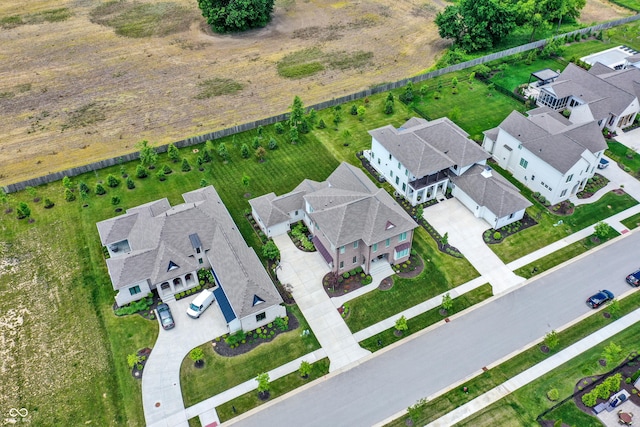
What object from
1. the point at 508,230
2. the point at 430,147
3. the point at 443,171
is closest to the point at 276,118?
the point at 430,147

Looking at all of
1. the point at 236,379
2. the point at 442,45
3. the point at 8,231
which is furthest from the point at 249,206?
the point at 442,45

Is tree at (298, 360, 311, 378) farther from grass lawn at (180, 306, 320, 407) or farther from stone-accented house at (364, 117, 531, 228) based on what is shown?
stone-accented house at (364, 117, 531, 228)

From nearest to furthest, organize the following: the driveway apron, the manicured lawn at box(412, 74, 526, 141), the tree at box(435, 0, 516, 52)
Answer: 1. the driveway apron
2. the manicured lawn at box(412, 74, 526, 141)
3. the tree at box(435, 0, 516, 52)

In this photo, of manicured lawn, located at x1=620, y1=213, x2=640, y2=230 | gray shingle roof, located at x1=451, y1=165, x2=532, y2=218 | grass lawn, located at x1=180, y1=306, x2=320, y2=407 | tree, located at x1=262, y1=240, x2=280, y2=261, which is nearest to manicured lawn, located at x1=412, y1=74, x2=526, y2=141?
gray shingle roof, located at x1=451, y1=165, x2=532, y2=218

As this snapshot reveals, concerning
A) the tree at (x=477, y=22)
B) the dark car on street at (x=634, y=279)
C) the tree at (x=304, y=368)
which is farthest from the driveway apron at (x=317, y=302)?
the tree at (x=477, y=22)

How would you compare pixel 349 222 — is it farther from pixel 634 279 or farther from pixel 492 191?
pixel 634 279

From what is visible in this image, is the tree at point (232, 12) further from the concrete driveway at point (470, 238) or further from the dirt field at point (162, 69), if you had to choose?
the concrete driveway at point (470, 238)
